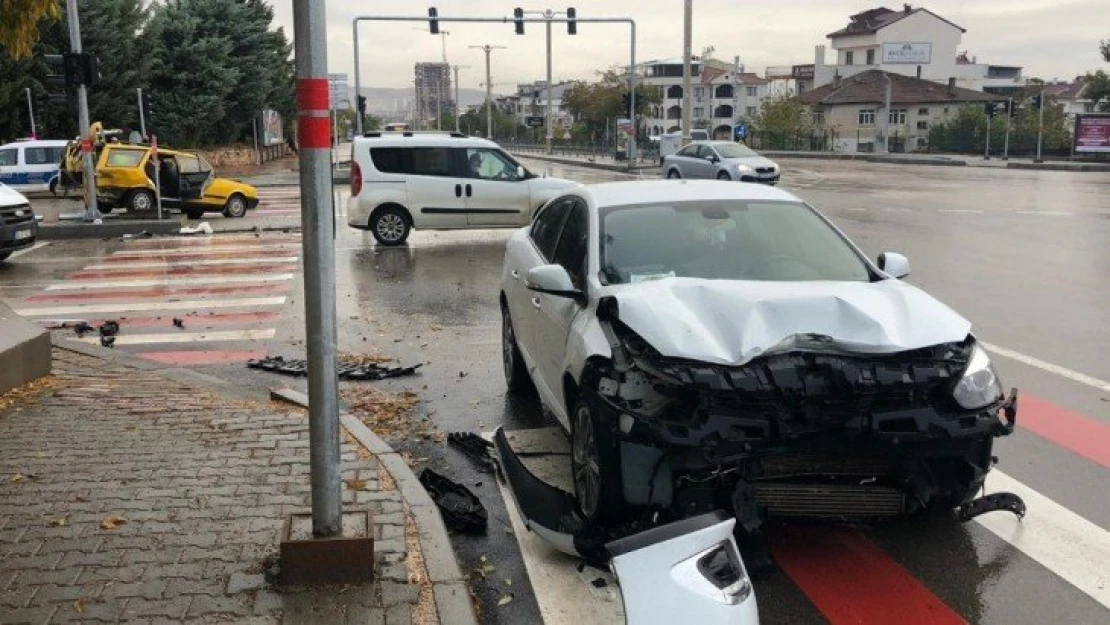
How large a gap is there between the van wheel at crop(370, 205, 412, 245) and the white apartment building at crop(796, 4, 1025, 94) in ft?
274

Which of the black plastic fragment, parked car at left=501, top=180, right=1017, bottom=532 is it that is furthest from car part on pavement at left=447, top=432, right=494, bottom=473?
the black plastic fragment

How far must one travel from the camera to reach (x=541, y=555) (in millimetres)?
4613

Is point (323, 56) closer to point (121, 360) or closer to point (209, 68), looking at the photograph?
point (121, 360)

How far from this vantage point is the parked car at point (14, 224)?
1527 cm

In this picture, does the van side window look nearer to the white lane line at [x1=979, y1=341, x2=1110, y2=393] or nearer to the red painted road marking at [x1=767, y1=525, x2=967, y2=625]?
the white lane line at [x1=979, y1=341, x2=1110, y2=393]

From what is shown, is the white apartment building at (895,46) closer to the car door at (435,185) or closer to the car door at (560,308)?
the car door at (435,185)

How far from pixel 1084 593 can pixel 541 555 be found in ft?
7.70

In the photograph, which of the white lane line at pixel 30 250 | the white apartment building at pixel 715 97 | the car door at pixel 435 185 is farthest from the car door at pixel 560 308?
the white apartment building at pixel 715 97

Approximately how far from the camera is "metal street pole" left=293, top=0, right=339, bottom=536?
3.70 metres

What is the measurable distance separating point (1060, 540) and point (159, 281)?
12200 mm

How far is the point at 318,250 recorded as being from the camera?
151 inches

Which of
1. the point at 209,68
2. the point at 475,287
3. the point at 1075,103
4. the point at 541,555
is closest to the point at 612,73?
the point at 209,68

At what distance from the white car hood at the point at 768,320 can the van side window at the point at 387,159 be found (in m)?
13.2

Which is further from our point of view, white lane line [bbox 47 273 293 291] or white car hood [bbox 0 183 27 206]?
white car hood [bbox 0 183 27 206]
